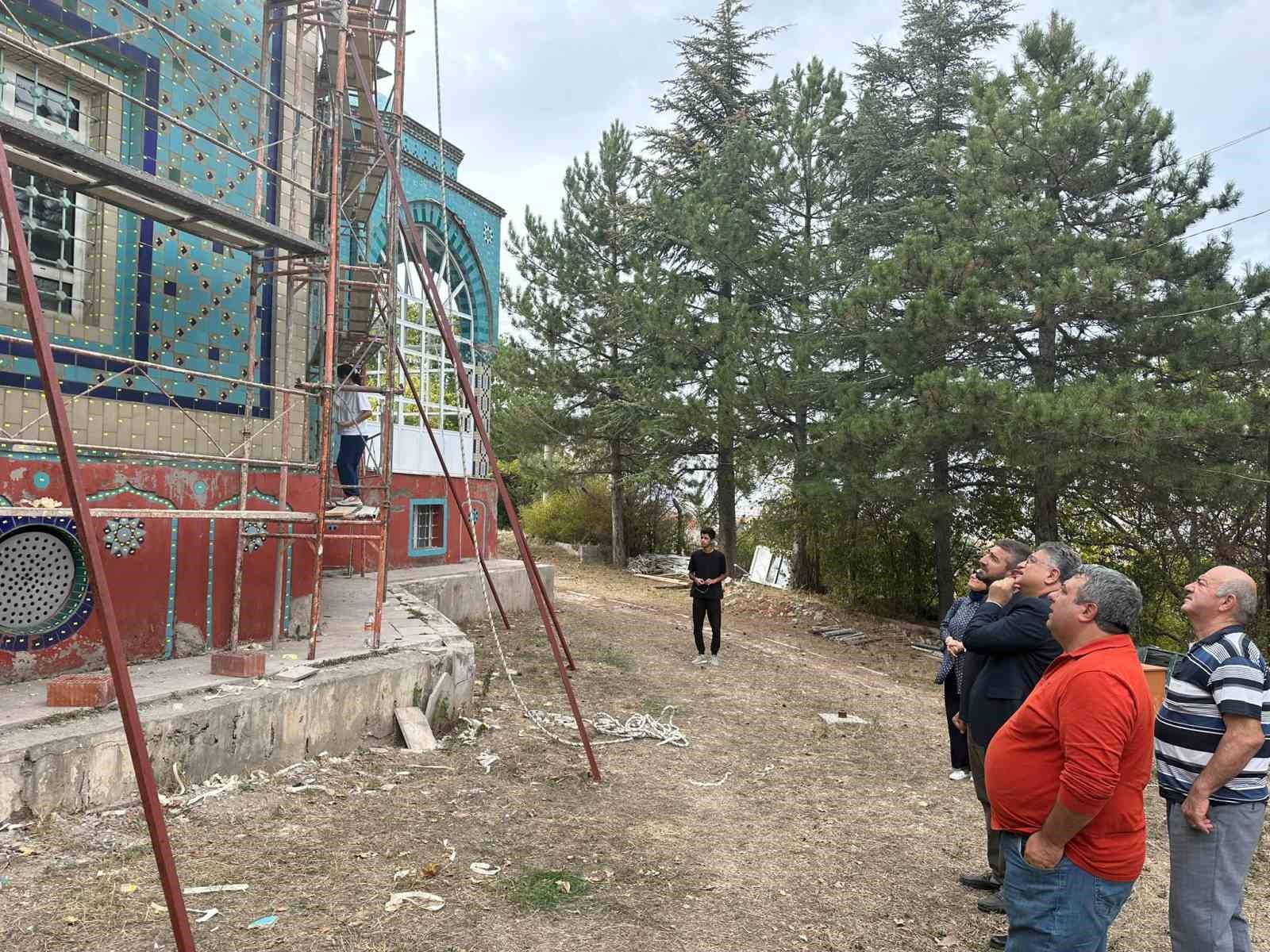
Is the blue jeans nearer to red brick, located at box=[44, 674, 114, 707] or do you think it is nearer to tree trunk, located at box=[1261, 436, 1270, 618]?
red brick, located at box=[44, 674, 114, 707]

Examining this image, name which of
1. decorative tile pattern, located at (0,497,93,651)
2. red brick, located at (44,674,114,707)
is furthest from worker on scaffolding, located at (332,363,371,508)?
red brick, located at (44,674,114,707)

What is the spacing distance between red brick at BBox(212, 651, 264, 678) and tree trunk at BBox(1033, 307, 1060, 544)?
9302mm

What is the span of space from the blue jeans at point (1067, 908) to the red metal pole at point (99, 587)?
272 cm

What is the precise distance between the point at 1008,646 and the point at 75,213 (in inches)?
279

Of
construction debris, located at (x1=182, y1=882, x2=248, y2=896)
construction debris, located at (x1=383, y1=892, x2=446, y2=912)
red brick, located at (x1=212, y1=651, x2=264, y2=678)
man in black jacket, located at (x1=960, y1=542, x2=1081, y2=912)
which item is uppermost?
man in black jacket, located at (x1=960, y1=542, x2=1081, y2=912)

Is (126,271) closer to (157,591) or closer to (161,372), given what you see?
(161,372)

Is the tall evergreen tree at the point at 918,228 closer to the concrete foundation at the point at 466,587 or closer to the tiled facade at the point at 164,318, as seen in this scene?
the concrete foundation at the point at 466,587

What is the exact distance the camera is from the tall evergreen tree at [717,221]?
50.9ft

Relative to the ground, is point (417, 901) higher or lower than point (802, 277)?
lower

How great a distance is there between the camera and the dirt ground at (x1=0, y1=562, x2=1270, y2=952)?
3656 millimetres

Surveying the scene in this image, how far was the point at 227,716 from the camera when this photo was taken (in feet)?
16.9

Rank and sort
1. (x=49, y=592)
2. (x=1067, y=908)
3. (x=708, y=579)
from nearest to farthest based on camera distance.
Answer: (x=1067, y=908), (x=49, y=592), (x=708, y=579)

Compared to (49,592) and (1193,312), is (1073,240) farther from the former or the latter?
(49,592)

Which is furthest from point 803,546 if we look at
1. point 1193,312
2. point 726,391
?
point 1193,312
